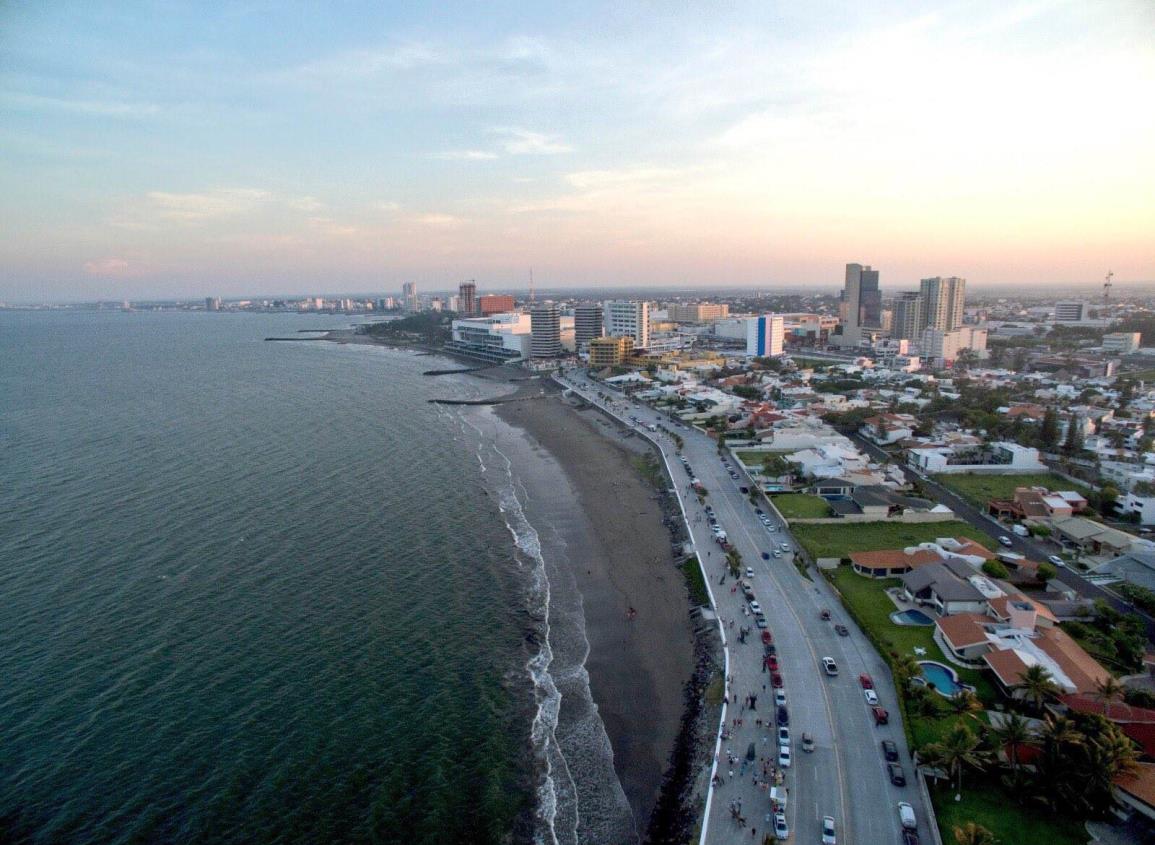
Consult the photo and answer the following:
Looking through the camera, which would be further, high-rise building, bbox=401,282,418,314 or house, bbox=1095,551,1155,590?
high-rise building, bbox=401,282,418,314

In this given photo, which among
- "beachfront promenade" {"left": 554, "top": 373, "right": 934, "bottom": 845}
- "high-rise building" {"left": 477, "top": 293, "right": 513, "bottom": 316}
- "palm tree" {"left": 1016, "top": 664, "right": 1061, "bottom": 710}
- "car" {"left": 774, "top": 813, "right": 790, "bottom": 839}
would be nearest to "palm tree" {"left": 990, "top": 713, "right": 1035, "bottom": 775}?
"palm tree" {"left": 1016, "top": 664, "right": 1061, "bottom": 710}

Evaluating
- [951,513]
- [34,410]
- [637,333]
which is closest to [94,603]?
[951,513]

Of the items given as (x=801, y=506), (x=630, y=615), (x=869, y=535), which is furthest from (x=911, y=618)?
(x=801, y=506)

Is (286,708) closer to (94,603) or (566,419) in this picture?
(94,603)

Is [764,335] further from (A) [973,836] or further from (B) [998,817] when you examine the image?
(A) [973,836]

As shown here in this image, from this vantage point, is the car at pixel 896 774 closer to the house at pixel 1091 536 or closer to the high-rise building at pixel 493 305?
the house at pixel 1091 536

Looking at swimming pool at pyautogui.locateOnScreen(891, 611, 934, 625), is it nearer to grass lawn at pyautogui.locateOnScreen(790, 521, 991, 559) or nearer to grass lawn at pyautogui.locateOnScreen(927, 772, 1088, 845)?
grass lawn at pyautogui.locateOnScreen(790, 521, 991, 559)
